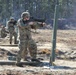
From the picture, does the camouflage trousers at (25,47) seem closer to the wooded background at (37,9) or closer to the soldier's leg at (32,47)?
the soldier's leg at (32,47)

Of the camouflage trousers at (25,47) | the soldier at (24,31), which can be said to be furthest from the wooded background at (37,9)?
the soldier at (24,31)

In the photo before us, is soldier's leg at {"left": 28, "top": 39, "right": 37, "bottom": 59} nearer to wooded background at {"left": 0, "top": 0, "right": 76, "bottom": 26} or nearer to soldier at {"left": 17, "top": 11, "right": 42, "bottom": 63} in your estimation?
soldier at {"left": 17, "top": 11, "right": 42, "bottom": 63}

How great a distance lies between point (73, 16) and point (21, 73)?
2505 inches

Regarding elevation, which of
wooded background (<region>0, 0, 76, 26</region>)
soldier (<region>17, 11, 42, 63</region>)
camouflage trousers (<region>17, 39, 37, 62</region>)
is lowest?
wooded background (<region>0, 0, 76, 26</region>)

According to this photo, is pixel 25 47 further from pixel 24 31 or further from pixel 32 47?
pixel 24 31

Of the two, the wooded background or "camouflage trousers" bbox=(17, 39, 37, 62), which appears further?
the wooded background

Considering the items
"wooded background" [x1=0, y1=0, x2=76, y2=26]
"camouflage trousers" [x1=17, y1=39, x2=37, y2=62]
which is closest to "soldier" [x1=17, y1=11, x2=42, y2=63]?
"camouflage trousers" [x1=17, y1=39, x2=37, y2=62]

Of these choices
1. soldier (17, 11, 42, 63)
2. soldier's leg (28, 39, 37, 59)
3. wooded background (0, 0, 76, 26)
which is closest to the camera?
soldier (17, 11, 42, 63)

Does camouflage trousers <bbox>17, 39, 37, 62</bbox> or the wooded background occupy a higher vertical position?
camouflage trousers <bbox>17, 39, 37, 62</bbox>

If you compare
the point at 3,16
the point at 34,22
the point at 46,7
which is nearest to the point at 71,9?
the point at 46,7

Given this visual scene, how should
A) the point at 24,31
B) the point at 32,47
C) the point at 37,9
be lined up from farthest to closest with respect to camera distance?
the point at 37,9
the point at 32,47
the point at 24,31

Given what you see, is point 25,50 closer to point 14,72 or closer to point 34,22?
point 34,22

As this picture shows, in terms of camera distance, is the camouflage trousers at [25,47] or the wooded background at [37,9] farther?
the wooded background at [37,9]

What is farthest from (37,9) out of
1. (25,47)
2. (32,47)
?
(25,47)
